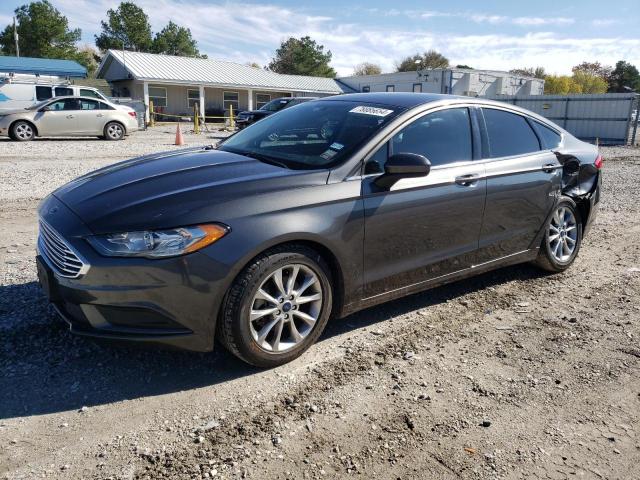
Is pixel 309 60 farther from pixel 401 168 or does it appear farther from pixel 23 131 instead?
pixel 401 168

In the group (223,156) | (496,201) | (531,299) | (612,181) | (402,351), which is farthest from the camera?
(612,181)

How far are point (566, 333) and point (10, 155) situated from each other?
1306 cm

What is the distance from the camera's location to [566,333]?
4.02 meters

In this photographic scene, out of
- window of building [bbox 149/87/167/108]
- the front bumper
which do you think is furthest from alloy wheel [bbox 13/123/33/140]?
window of building [bbox 149/87/167/108]

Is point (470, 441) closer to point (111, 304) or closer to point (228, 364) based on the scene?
point (228, 364)

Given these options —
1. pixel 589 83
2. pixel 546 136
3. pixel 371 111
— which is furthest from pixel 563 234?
pixel 589 83

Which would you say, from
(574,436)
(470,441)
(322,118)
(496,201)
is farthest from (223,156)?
(574,436)

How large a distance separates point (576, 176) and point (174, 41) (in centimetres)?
6611

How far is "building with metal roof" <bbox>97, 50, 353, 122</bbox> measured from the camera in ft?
118

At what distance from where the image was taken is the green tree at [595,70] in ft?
305

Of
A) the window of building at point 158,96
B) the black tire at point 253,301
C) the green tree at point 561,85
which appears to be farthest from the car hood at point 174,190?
the green tree at point 561,85

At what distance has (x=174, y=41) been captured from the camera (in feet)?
209

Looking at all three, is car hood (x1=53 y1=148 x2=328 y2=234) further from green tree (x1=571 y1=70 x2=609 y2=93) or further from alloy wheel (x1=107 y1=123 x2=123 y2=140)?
green tree (x1=571 y1=70 x2=609 y2=93)

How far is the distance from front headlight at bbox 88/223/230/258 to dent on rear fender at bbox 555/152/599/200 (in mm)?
3676
